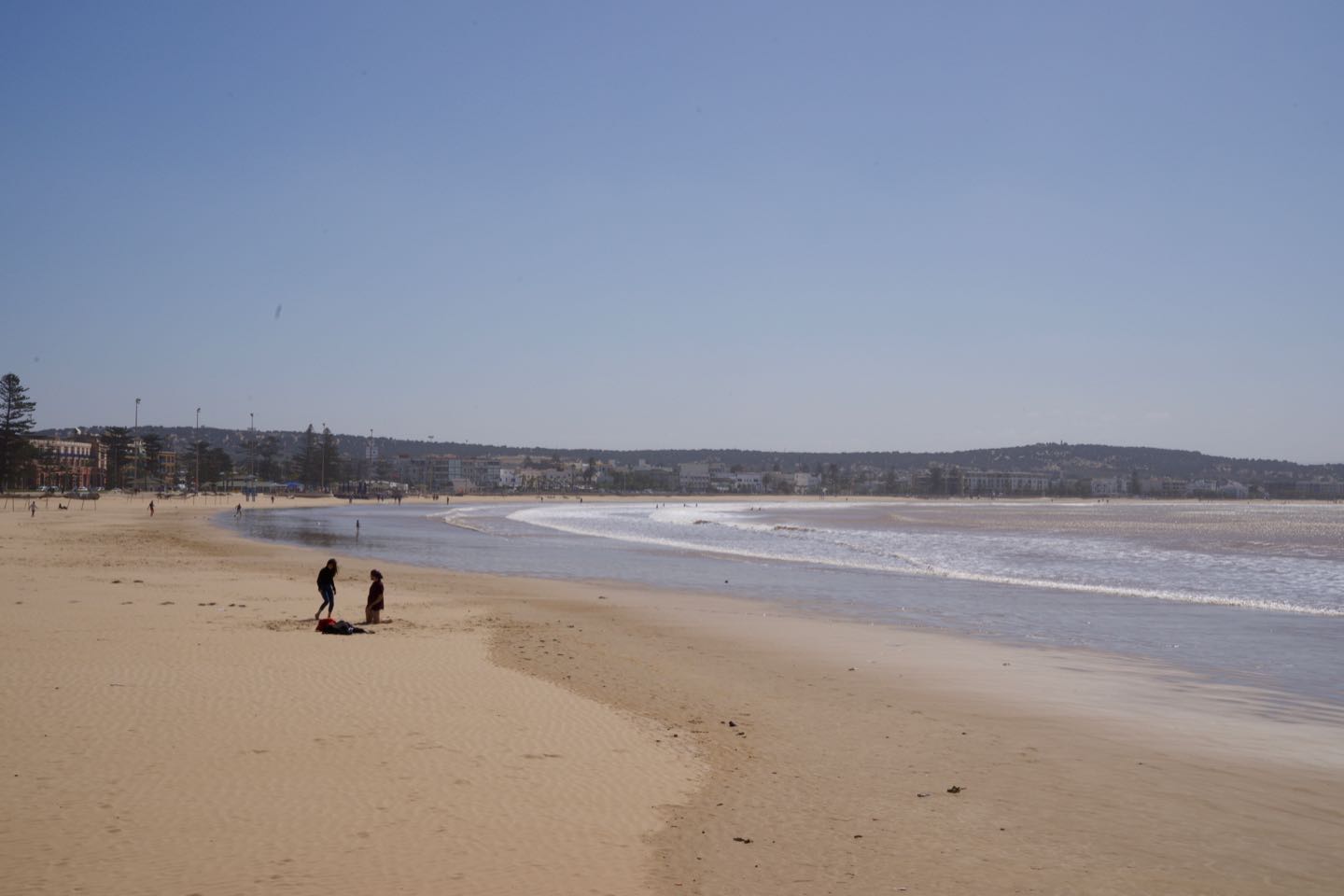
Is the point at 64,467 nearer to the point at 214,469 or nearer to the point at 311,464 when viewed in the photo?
the point at 214,469

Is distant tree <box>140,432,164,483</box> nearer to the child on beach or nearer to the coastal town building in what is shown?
the coastal town building

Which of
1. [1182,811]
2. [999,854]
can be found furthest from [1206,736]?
[999,854]

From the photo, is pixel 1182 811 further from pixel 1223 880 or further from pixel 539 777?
pixel 539 777

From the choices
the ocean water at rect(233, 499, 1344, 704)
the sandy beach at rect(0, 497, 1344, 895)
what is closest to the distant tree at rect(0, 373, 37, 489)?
the ocean water at rect(233, 499, 1344, 704)

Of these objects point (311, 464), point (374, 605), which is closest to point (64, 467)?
point (311, 464)

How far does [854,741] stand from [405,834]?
489 centimetres

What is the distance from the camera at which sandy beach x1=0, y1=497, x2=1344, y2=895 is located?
6.34 meters

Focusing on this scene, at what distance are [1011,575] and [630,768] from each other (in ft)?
81.9

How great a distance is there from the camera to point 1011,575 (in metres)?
31.0

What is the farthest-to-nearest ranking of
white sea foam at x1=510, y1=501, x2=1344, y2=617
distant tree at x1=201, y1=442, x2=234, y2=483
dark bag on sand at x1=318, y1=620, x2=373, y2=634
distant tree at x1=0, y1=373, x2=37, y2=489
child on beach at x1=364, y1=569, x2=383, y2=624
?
distant tree at x1=201, y1=442, x2=234, y2=483 → distant tree at x1=0, y1=373, x2=37, y2=489 → white sea foam at x1=510, y1=501, x2=1344, y2=617 → child on beach at x1=364, y1=569, x2=383, y2=624 → dark bag on sand at x1=318, y1=620, x2=373, y2=634

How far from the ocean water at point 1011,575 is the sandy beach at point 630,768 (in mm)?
3265

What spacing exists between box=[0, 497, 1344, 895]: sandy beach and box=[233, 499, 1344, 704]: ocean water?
129 inches

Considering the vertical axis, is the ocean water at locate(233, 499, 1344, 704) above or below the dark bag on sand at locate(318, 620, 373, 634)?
below

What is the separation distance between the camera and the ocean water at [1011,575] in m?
17.4
